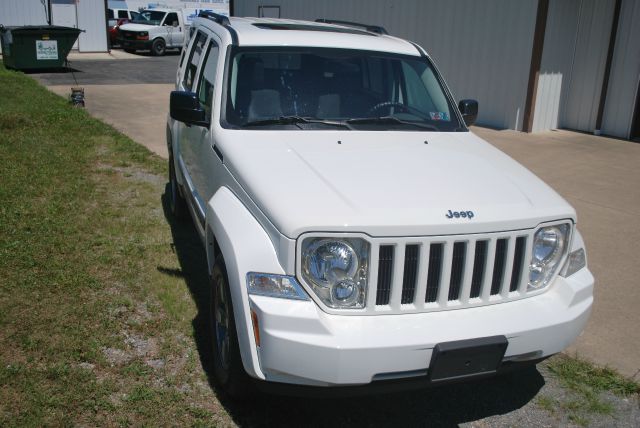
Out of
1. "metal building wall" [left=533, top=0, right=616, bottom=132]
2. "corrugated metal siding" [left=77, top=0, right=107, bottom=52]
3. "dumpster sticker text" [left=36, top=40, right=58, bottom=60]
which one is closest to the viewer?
"metal building wall" [left=533, top=0, right=616, bottom=132]

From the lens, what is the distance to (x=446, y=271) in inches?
118

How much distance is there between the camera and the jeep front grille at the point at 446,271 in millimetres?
2932

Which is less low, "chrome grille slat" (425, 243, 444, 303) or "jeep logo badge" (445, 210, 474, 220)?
"jeep logo badge" (445, 210, 474, 220)

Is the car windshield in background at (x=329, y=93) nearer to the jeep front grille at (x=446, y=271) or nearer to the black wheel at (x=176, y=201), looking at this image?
the jeep front grille at (x=446, y=271)

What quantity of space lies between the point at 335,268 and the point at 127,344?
1.82 metres

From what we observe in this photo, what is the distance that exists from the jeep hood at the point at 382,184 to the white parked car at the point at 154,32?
24261mm

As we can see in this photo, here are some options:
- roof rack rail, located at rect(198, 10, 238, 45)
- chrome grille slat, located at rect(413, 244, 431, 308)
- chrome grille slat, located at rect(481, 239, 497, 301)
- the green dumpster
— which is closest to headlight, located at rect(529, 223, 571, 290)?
chrome grille slat, located at rect(481, 239, 497, 301)

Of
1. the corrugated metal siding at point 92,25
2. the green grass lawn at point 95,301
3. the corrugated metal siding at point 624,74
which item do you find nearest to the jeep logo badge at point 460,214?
the green grass lawn at point 95,301

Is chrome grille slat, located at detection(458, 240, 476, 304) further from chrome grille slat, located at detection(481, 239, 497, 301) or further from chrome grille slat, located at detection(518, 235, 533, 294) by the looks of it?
chrome grille slat, located at detection(518, 235, 533, 294)

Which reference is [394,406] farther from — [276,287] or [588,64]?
[588,64]

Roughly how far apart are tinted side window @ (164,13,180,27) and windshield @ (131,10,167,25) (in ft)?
0.81

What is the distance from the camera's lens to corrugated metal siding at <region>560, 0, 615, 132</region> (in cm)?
1212

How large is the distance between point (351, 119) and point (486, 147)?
918mm

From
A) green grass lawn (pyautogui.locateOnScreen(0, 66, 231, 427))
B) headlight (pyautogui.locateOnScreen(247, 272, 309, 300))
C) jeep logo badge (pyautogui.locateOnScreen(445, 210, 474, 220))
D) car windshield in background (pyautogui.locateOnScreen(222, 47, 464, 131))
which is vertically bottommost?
green grass lawn (pyautogui.locateOnScreen(0, 66, 231, 427))
